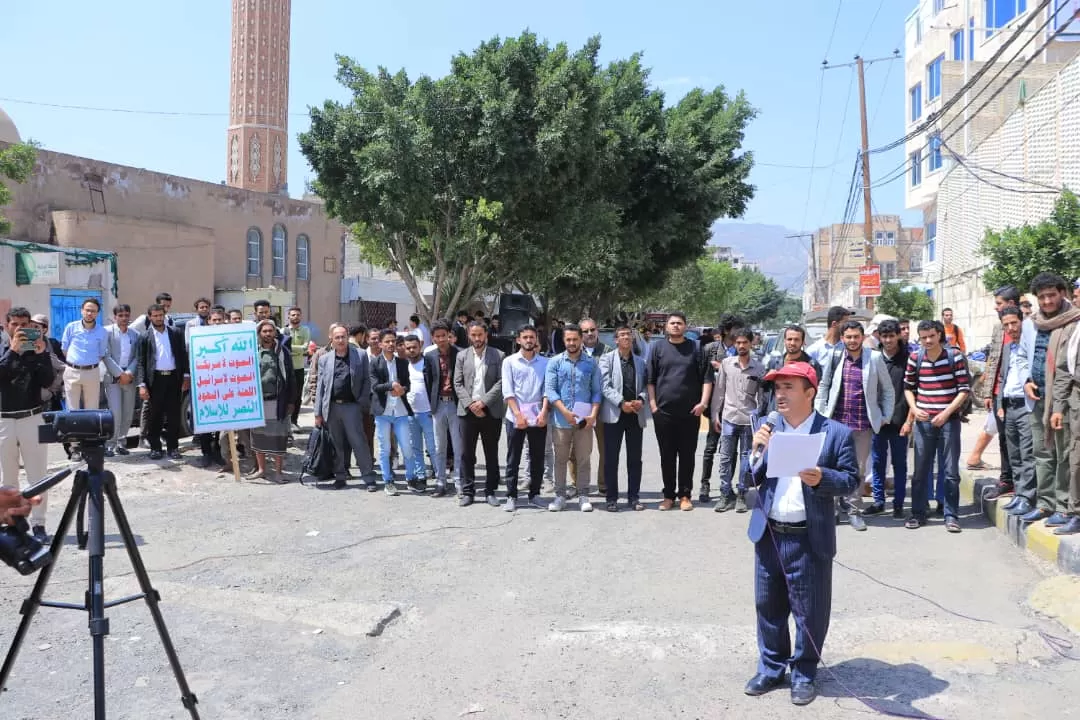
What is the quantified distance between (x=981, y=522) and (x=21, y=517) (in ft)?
25.7

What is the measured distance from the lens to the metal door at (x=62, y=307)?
16984 mm

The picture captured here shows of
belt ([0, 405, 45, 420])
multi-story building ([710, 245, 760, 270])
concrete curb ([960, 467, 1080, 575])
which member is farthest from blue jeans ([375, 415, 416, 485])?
multi-story building ([710, 245, 760, 270])

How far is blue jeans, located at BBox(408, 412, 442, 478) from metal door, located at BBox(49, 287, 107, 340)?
32.6 feet

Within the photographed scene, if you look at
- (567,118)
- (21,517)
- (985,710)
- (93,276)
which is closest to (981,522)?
(985,710)

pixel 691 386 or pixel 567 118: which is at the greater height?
pixel 567 118

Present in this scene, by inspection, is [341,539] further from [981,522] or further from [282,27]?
[282,27]

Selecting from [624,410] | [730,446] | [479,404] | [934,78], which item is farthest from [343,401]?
[934,78]

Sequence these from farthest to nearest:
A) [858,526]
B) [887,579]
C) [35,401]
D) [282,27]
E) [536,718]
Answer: [282,27], [858,526], [35,401], [887,579], [536,718]

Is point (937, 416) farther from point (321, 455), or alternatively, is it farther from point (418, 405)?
point (321, 455)

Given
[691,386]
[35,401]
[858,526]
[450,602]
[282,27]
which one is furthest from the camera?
[282,27]

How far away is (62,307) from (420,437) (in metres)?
10.9

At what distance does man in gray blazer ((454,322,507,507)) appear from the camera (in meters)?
9.16

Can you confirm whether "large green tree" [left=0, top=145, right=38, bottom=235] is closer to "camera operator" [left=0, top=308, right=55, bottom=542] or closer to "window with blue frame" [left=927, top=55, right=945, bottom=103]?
"camera operator" [left=0, top=308, right=55, bottom=542]

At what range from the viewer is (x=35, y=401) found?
7418 millimetres
